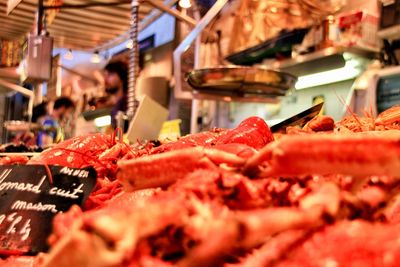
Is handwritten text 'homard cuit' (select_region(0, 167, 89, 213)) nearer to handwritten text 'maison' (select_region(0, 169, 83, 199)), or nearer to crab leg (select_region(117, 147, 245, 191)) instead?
handwritten text 'maison' (select_region(0, 169, 83, 199))

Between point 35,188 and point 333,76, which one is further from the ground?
point 333,76

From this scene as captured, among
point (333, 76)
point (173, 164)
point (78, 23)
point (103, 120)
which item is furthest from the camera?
point (78, 23)

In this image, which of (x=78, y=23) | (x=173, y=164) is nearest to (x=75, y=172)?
(x=173, y=164)

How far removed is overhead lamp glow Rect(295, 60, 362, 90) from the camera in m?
3.38

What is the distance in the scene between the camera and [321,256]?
0.54 metres

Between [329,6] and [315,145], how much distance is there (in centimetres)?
380

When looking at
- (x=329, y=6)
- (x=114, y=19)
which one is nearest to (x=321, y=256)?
(x=329, y=6)

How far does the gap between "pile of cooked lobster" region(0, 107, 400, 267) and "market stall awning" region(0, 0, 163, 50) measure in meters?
4.37

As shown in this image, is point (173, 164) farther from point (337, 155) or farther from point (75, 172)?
point (75, 172)

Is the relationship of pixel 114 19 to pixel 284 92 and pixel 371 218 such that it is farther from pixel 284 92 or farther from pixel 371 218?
pixel 371 218

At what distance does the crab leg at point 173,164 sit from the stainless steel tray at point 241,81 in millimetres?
1668

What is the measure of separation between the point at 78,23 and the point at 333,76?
373cm

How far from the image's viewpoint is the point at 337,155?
0.58 metres

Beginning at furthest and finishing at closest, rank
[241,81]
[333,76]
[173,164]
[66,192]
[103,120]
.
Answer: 1. [103,120]
2. [333,76]
3. [241,81]
4. [66,192]
5. [173,164]
